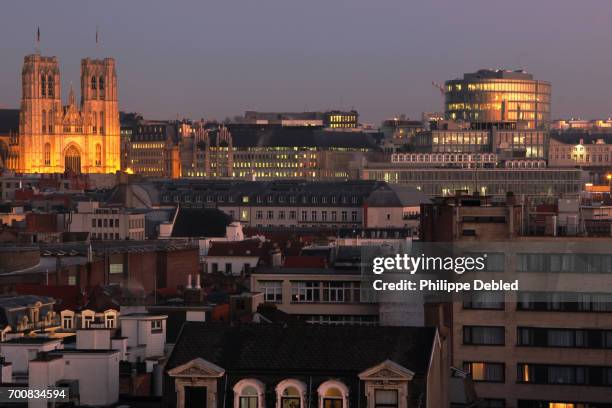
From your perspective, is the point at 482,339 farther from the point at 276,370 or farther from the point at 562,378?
the point at 276,370

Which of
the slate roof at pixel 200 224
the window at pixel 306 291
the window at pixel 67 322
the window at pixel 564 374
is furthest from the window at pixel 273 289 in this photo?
the slate roof at pixel 200 224

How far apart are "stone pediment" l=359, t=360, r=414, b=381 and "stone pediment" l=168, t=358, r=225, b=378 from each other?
3208 millimetres

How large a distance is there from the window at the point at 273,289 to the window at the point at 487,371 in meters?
10.7

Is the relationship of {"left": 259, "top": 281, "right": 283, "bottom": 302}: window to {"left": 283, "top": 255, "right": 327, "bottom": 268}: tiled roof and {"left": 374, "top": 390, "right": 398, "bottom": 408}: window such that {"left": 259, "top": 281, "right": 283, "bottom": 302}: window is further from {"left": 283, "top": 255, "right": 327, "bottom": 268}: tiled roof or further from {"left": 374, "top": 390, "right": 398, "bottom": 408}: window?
{"left": 374, "top": 390, "right": 398, "bottom": 408}: window

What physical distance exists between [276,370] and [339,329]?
1.97 m

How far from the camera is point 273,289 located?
6731cm

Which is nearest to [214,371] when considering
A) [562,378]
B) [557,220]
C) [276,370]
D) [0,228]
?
[276,370]

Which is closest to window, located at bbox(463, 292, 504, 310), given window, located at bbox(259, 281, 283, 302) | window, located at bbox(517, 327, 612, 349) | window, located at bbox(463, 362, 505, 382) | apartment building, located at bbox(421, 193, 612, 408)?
apartment building, located at bbox(421, 193, 612, 408)

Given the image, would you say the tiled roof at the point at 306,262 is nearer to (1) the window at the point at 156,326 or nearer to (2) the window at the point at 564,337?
(2) the window at the point at 564,337

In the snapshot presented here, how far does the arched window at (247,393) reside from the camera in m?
41.1

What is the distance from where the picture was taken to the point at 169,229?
151125 mm

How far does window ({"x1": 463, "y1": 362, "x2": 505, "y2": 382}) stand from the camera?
2291 inches

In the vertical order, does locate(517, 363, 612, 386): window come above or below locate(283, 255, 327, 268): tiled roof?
below

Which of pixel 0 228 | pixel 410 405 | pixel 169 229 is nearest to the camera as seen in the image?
pixel 410 405
